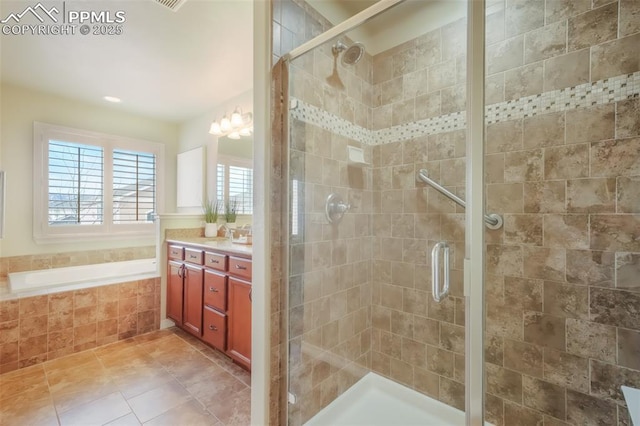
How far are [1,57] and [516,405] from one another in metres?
4.42

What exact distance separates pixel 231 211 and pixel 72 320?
1646mm

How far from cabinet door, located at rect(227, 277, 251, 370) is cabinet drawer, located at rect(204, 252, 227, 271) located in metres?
0.14

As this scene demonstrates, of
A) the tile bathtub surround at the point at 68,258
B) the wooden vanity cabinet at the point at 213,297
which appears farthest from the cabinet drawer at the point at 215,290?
the tile bathtub surround at the point at 68,258

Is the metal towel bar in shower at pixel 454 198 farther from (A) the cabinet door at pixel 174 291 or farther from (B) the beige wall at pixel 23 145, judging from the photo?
(B) the beige wall at pixel 23 145

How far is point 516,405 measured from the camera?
4.52 feet

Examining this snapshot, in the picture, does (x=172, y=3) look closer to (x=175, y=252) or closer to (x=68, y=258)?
(x=175, y=252)

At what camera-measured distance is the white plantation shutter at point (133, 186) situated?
3.55 metres

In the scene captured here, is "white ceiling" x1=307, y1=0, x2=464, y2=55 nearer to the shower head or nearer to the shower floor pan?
the shower head

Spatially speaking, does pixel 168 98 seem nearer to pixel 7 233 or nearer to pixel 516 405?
pixel 7 233

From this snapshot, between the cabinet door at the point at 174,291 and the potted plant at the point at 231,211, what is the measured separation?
703 millimetres

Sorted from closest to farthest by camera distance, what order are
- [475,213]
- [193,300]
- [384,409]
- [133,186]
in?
[475,213], [384,409], [193,300], [133,186]

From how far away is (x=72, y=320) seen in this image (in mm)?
2320

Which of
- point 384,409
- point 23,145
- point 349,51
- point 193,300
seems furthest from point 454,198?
point 23,145

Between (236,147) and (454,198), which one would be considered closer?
(454,198)
